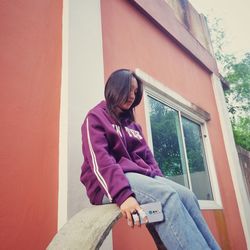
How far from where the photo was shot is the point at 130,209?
3.10 ft

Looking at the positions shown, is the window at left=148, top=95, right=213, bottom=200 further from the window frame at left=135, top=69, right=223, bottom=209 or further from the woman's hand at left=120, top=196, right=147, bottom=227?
the woman's hand at left=120, top=196, right=147, bottom=227

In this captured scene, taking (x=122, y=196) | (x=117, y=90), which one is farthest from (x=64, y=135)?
(x=122, y=196)

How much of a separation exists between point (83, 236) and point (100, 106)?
2.28ft

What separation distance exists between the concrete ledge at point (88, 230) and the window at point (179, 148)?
158 cm

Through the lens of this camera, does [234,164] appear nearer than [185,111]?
No

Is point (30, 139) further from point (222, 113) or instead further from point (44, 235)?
point (222, 113)

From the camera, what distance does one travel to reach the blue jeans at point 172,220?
90 centimetres

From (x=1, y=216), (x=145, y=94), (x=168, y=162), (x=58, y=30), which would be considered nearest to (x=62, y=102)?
(x=58, y=30)

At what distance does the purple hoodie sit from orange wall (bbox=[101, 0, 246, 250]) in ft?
2.20

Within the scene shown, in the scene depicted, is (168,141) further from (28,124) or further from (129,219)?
(129,219)

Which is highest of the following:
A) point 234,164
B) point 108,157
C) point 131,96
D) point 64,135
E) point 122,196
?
point 234,164

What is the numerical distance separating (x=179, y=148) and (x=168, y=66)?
3.30ft

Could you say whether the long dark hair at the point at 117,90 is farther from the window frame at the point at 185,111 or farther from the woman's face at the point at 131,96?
the window frame at the point at 185,111

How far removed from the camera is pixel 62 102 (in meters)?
1.59
